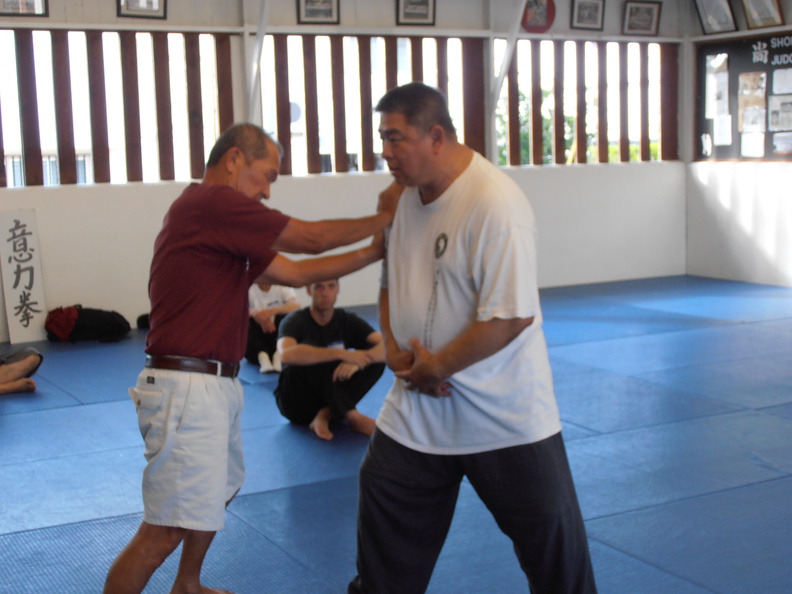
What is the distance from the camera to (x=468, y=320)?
8.30ft

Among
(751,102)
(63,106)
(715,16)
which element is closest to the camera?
(63,106)

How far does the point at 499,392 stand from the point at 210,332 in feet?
3.09

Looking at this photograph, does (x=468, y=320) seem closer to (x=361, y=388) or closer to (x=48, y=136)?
(x=361, y=388)

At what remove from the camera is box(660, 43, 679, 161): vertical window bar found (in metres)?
11.8

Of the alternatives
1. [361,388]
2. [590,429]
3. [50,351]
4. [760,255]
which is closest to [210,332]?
[361,388]

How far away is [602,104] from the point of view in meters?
11.4

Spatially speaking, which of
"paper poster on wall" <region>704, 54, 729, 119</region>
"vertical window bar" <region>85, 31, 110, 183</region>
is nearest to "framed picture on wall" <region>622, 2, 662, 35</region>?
"paper poster on wall" <region>704, 54, 729, 119</region>

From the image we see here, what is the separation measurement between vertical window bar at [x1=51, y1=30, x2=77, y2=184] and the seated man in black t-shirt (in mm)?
4340

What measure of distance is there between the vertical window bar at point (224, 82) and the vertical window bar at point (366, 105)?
1385 millimetres

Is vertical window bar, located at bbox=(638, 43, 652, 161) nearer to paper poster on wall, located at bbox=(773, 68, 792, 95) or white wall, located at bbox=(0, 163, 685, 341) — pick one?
white wall, located at bbox=(0, 163, 685, 341)

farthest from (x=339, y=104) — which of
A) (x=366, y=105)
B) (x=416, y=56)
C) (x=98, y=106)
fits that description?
(x=98, y=106)

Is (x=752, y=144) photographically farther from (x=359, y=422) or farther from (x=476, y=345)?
(x=476, y=345)

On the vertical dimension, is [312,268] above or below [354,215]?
above

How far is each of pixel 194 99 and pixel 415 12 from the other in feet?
8.34
